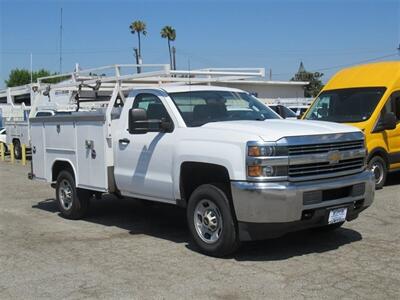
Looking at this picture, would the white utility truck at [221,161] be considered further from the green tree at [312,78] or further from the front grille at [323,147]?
the green tree at [312,78]

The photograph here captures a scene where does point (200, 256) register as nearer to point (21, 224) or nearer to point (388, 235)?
point (388, 235)

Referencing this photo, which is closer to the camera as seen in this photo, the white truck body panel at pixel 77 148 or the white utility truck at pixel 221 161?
the white utility truck at pixel 221 161

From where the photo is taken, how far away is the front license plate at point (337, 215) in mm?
6281

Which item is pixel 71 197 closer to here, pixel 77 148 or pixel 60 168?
pixel 60 168

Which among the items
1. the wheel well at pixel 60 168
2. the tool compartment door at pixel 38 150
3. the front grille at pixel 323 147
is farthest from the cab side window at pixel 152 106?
the tool compartment door at pixel 38 150

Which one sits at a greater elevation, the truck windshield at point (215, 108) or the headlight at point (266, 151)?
the truck windshield at point (215, 108)

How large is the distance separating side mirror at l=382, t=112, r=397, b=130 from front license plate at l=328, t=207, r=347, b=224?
5223mm

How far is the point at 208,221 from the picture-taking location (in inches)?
257

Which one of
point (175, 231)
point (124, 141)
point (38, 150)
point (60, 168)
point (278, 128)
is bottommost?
point (175, 231)

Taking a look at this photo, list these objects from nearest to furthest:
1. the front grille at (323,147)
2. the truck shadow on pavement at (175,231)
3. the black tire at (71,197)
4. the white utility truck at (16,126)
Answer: the front grille at (323,147) → the truck shadow on pavement at (175,231) → the black tire at (71,197) → the white utility truck at (16,126)

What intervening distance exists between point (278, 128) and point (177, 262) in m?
1.87

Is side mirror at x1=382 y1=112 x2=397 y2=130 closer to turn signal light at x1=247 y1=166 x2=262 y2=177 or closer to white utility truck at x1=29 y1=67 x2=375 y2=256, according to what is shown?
white utility truck at x1=29 y1=67 x2=375 y2=256

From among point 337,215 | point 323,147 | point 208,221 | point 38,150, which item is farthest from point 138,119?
point 38,150

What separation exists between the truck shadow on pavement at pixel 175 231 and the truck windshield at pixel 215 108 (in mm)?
1606
